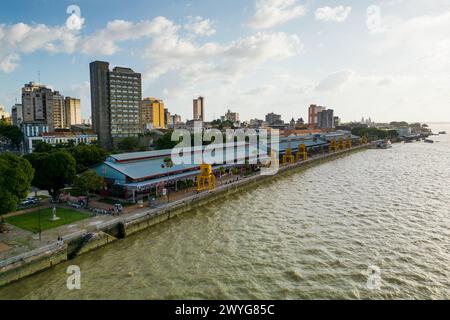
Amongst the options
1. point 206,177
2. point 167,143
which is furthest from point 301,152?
point 206,177

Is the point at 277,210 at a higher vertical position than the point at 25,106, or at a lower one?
lower

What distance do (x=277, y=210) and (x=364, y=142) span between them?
353ft

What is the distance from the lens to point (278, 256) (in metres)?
20.8

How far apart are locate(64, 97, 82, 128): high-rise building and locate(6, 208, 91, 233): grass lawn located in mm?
159356

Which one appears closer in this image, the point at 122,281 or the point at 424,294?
the point at 424,294

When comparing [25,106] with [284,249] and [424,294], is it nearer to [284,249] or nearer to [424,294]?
[284,249]

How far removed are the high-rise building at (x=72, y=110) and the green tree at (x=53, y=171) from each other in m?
154

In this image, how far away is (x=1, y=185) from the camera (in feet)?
73.3

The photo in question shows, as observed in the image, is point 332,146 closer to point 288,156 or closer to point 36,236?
point 288,156

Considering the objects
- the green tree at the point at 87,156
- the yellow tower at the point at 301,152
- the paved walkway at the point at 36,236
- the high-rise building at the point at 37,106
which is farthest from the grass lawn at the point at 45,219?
the high-rise building at the point at 37,106

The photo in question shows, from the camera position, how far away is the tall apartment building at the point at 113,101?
306ft

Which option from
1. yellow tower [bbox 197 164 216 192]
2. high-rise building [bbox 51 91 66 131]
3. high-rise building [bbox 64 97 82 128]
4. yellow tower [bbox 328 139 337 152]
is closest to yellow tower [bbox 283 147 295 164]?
yellow tower [bbox 197 164 216 192]
